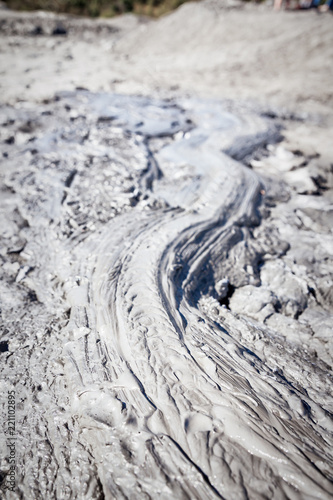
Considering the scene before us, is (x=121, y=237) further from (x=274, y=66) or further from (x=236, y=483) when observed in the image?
(x=274, y=66)

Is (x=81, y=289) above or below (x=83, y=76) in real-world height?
below

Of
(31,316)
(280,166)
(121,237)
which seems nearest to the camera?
(31,316)

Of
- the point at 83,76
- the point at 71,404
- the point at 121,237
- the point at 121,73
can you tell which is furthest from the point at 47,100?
the point at 71,404

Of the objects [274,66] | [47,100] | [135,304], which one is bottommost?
[135,304]

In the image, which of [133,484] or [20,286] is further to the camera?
[20,286]

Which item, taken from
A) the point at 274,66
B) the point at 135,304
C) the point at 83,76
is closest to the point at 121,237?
the point at 135,304

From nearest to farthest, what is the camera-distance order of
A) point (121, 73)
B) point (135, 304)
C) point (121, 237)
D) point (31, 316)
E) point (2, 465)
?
point (2, 465) → point (135, 304) → point (31, 316) → point (121, 237) → point (121, 73)

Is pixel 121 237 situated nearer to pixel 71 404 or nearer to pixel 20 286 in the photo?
pixel 20 286
